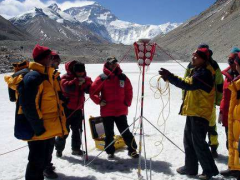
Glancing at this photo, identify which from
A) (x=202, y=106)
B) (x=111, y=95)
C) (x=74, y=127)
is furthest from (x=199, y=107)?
(x=74, y=127)

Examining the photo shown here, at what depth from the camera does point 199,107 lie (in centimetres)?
419

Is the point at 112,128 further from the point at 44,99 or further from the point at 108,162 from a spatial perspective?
the point at 44,99

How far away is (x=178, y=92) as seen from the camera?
13094 millimetres

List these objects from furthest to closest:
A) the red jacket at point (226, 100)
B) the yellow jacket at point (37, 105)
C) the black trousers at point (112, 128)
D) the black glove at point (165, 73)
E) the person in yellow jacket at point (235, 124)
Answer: the black trousers at point (112, 128), the red jacket at point (226, 100), the black glove at point (165, 73), the yellow jacket at point (37, 105), the person in yellow jacket at point (235, 124)

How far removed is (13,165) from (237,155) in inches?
147

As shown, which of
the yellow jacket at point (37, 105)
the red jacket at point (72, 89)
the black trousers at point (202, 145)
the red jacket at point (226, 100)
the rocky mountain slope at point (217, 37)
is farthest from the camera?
the rocky mountain slope at point (217, 37)

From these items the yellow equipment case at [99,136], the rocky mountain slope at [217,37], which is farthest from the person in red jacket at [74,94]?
the rocky mountain slope at [217,37]

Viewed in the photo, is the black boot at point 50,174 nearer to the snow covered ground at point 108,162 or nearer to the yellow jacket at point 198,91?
the snow covered ground at point 108,162

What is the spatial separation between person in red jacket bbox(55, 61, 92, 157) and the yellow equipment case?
514 mm

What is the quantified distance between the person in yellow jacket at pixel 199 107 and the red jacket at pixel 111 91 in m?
1.27

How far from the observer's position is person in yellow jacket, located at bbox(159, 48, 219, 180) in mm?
3959

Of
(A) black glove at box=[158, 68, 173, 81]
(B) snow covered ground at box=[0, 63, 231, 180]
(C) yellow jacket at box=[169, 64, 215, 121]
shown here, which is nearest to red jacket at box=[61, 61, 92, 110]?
(B) snow covered ground at box=[0, 63, 231, 180]

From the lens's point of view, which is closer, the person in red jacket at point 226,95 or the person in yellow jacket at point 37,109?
the person in yellow jacket at point 37,109

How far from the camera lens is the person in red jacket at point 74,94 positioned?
5.05m
